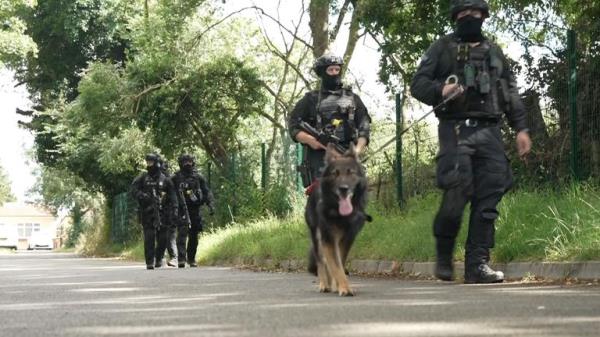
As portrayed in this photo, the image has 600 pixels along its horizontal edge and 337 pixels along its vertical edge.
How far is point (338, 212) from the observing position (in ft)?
28.0

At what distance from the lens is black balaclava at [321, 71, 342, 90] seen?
1027cm

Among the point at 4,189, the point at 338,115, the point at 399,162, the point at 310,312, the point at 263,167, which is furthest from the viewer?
the point at 4,189

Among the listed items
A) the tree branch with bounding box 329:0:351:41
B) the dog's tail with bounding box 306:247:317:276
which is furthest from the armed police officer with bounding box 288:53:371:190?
the tree branch with bounding box 329:0:351:41

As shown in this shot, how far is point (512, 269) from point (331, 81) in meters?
2.54

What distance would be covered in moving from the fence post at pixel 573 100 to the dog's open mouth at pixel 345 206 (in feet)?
15.0

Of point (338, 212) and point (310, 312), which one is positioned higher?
point (338, 212)

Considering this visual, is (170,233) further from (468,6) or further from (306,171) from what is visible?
(468,6)

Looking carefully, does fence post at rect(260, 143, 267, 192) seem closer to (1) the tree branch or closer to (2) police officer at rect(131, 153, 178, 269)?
(1) the tree branch

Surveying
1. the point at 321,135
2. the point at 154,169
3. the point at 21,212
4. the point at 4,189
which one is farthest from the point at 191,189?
the point at 21,212

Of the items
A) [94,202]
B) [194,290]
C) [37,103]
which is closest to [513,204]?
[194,290]

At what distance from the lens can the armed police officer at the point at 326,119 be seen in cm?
1000

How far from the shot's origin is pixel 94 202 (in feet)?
221

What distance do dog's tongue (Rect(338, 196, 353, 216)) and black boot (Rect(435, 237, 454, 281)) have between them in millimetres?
976

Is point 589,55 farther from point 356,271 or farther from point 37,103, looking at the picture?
point 37,103
